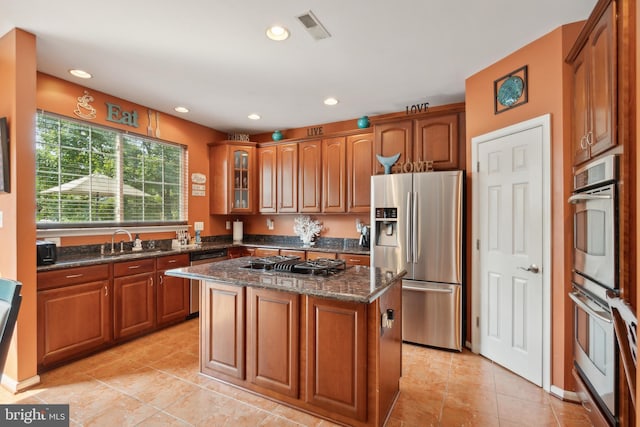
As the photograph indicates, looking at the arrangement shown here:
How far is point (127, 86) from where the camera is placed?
3246 millimetres

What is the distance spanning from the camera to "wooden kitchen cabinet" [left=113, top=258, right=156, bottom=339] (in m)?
3.09

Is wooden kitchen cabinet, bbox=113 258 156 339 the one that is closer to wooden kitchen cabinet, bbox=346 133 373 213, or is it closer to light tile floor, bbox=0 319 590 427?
light tile floor, bbox=0 319 590 427

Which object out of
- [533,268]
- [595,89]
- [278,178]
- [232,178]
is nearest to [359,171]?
[278,178]

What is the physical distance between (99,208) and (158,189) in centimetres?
78

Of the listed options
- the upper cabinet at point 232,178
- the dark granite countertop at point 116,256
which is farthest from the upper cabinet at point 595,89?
the upper cabinet at point 232,178

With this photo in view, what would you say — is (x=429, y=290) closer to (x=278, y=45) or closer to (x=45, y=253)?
(x=278, y=45)

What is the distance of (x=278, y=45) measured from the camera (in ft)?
8.17

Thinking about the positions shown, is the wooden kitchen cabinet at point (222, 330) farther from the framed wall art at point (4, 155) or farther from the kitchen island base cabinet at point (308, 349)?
the framed wall art at point (4, 155)

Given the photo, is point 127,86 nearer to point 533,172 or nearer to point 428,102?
point 428,102

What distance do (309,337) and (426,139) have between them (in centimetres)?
258

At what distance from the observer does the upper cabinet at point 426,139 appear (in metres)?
3.33

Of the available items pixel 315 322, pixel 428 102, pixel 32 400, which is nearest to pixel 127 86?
pixel 32 400

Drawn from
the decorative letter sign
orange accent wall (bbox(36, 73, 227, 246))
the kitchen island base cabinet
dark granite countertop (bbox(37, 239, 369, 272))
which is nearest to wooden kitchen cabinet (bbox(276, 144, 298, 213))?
dark granite countertop (bbox(37, 239, 369, 272))

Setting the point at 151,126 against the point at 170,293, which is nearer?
the point at 170,293
